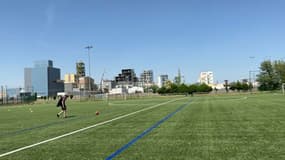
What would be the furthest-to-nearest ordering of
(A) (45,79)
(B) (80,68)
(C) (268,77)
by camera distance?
1. (B) (80,68)
2. (A) (45,79)
3. (C) (268,77)

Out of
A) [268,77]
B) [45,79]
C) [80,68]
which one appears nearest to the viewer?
[268,77]

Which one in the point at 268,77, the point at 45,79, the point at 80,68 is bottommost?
the point at 268,77

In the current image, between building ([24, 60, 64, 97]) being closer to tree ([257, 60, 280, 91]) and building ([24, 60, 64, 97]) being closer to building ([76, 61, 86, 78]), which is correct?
building ([76, 61, 86, 78])

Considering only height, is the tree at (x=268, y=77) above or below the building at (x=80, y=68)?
below

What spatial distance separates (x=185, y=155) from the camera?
22.2 ft

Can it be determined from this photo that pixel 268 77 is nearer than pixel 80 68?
Yes

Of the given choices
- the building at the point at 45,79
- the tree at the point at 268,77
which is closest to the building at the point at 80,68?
the building at the point at 45,79

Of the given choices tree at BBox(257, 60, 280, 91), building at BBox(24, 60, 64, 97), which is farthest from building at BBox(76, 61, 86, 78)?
tree at BBox(257, 60, 280, 91)

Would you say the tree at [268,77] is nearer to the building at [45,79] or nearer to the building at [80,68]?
the building at [80,68]

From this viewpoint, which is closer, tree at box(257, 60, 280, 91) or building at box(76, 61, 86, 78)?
tree at box(257, 60, 280, 91)

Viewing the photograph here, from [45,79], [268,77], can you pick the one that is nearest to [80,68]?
[45,79]

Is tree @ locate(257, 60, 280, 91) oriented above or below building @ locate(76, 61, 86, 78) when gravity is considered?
below

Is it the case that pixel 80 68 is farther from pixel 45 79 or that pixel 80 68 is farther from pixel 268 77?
pixel 268 77

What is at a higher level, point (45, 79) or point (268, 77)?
point (45, 79)
